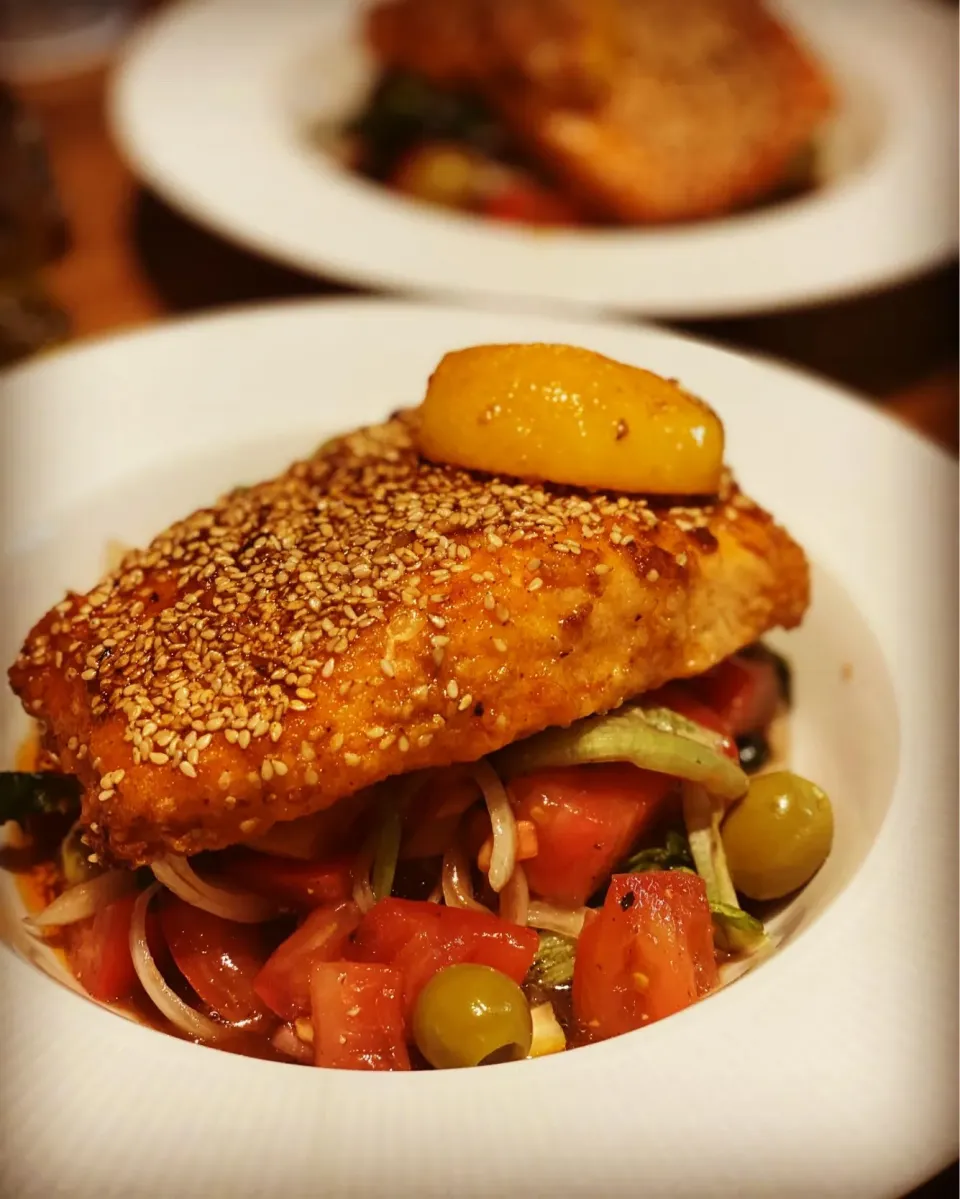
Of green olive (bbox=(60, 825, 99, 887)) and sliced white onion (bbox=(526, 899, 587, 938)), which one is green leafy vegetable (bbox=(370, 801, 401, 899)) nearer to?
sliced white onion (bbox=(526, 899, 587, 938))

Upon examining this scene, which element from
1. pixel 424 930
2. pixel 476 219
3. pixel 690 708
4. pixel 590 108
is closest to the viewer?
pixel 424 930

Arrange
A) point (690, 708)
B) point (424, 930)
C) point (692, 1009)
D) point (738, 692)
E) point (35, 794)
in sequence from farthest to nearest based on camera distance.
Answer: point (738, 692)
point (690, 708)
point (35, 794)
point (424, 930)
point (692, 1009)

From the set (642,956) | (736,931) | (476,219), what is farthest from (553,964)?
(476,219)

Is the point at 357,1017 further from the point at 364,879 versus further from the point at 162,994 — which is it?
the point at 162,994

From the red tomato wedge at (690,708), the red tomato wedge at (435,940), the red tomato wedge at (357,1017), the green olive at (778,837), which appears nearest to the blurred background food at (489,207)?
the red tomato wedge at (690,708)

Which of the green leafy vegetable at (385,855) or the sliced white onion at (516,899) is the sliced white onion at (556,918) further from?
the green leafy vegetable at (385,855)

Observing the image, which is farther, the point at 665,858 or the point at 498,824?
the point at 665,858

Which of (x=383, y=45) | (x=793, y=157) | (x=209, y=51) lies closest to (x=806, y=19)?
(x=793, y=157)
